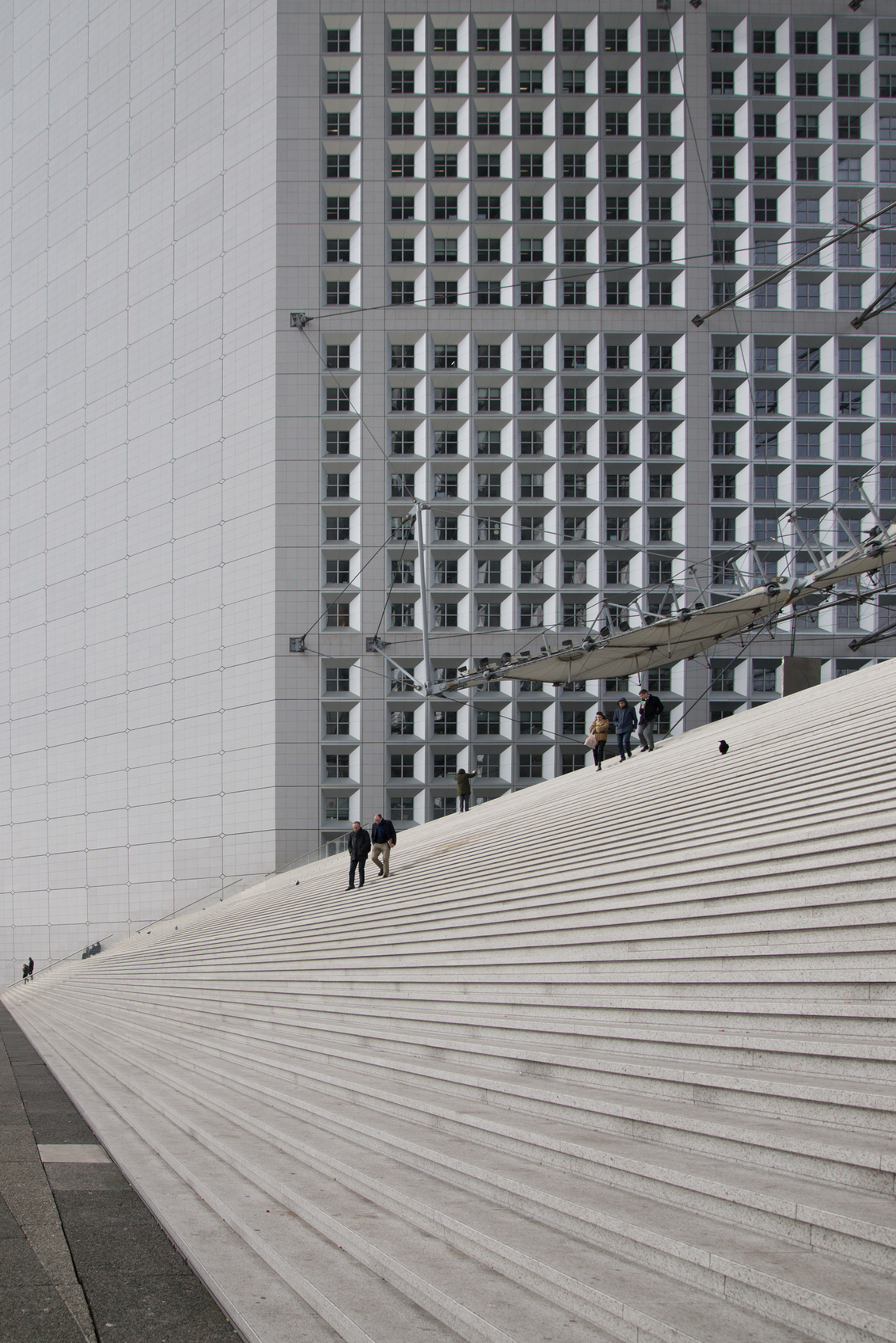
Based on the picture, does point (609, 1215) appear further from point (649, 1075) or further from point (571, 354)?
point (571, 354)

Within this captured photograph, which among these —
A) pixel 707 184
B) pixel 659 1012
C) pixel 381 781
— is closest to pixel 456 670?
pixel 381 781

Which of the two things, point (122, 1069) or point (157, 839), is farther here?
point (157, 839)

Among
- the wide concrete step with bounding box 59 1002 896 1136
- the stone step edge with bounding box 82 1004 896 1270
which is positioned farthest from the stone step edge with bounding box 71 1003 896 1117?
the stone step edge with bounding box 82 1004 896 1270

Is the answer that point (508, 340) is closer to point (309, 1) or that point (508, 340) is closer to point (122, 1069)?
point (309, 1)

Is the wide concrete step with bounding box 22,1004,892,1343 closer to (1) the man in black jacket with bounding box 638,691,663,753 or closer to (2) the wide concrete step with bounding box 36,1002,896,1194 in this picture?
(2) the wide concrete step with bounding box 36,1002,896,1194

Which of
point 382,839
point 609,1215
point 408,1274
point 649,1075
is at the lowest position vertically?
point 408,1274

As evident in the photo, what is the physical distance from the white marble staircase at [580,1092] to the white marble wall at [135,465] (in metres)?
18.1

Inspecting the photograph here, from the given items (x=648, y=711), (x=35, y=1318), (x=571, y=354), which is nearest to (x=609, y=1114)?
(x=35, y=1318)

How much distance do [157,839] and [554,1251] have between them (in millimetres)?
30570

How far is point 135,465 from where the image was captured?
3634cm

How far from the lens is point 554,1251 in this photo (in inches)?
192

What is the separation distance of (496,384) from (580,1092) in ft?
89.7

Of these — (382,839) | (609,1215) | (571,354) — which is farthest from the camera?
(571,354)

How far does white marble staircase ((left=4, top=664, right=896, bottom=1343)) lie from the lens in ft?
14.8
